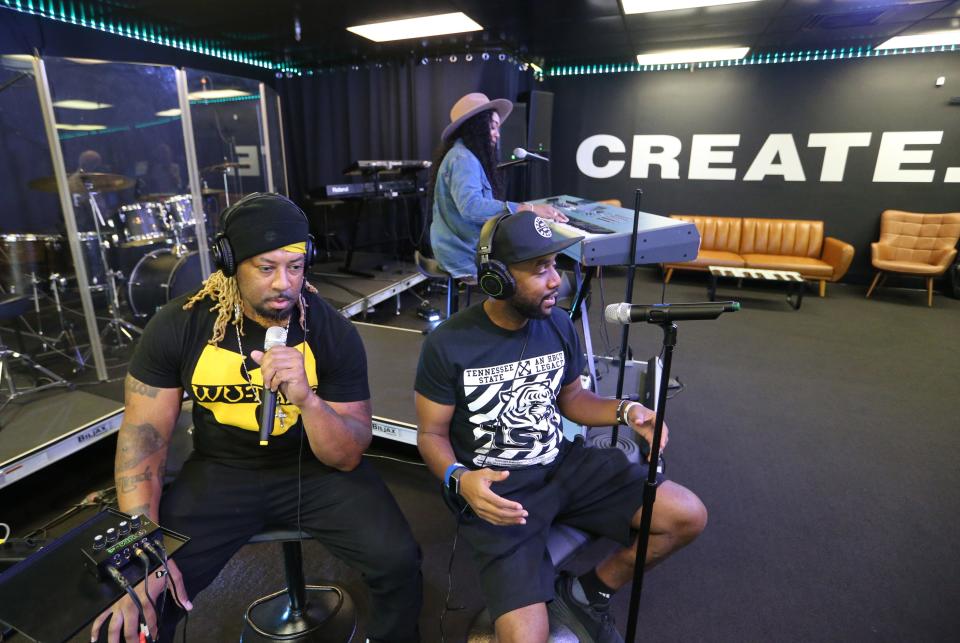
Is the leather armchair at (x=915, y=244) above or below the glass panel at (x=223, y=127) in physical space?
below

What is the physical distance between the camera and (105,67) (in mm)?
4270

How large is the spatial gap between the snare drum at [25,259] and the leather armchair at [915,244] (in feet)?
26.8

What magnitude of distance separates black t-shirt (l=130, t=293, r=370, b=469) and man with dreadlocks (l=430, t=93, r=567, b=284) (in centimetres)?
130

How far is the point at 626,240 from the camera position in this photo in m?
2.11

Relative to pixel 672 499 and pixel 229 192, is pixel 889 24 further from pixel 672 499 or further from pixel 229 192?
pixel 229 192

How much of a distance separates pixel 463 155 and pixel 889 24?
203 inches

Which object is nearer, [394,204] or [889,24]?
[889,24]

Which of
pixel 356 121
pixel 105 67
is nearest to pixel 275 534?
pixel 105 67

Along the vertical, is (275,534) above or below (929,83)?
below

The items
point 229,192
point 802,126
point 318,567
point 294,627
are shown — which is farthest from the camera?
point 802,126

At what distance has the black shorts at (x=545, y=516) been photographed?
127cm

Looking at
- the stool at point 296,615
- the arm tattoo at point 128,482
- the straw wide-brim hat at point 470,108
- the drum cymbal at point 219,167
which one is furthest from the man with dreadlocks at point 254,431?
the drum cymbal at point 219,167

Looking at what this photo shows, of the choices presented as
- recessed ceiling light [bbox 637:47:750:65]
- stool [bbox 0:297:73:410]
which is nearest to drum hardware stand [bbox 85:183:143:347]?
stool [bbox 0:297:73:410]

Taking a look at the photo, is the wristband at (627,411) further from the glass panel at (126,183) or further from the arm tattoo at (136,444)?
the glass panel at (126,183)
